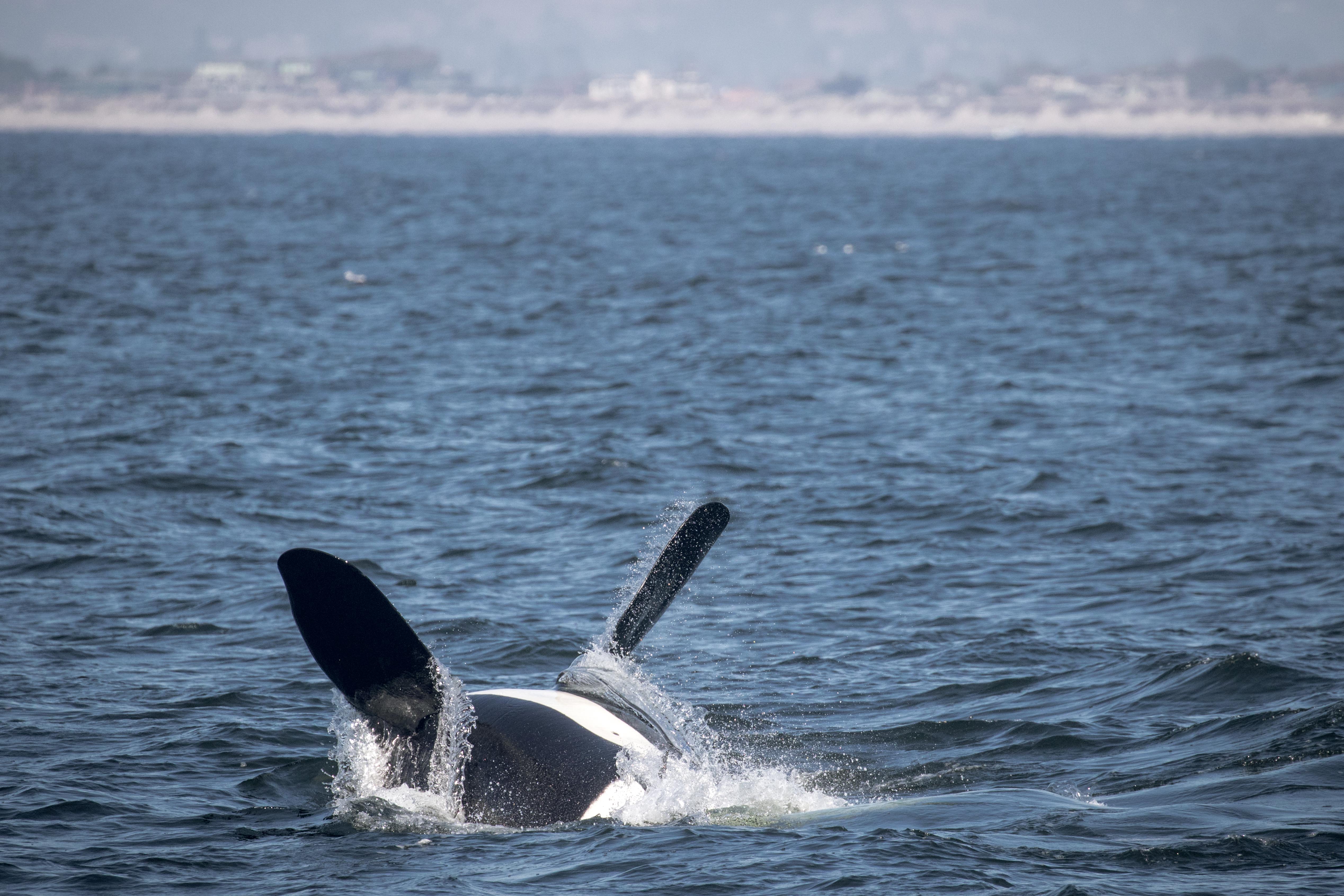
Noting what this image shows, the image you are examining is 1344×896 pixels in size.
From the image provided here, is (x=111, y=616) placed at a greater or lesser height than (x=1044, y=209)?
lesser

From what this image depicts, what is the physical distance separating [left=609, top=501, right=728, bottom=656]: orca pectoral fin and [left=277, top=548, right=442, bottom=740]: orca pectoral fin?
135 cm

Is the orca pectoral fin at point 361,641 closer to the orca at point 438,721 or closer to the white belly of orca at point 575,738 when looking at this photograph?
→ the orca at point 438,721

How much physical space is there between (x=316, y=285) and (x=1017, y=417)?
16.7 meters

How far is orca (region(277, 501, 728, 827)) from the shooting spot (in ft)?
19.7

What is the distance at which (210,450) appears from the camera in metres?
14.1

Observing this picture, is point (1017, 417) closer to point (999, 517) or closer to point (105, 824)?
point (999, 517)

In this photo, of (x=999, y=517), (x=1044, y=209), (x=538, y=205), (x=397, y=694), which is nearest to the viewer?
(x=397, y=694)

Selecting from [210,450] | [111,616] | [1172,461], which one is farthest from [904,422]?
[111,616]

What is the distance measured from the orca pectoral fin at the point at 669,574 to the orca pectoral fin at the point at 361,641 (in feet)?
4.43

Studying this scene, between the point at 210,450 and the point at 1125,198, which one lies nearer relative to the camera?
the point at 210,450

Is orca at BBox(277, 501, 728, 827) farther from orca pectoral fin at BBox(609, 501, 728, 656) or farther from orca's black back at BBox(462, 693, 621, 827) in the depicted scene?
orca pectoral fin at BBox(609, 501, 728, 656)

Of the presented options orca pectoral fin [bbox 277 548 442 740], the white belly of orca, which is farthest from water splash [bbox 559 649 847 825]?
orca pectoral fin [bbox 277 548 442 740]

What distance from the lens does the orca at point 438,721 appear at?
19.7 ft

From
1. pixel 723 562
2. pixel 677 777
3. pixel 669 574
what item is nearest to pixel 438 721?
pixel 677 777
